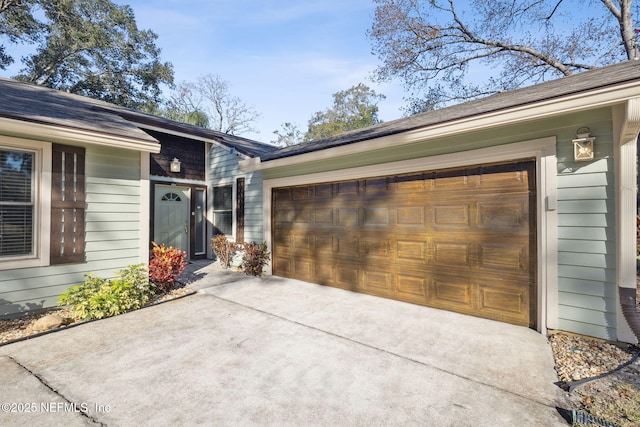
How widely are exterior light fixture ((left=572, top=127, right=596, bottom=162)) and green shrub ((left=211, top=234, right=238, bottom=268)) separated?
6357mm

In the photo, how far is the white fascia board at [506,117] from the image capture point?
2701 millimetres

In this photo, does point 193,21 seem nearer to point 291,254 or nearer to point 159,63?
point 291,254

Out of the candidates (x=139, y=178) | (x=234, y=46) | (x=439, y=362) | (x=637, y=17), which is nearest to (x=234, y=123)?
(x=234, y=46)

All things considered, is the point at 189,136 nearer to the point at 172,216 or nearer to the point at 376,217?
the point at 172,216

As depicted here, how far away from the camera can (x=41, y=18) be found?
14.0m

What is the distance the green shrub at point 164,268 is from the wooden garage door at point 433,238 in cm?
233

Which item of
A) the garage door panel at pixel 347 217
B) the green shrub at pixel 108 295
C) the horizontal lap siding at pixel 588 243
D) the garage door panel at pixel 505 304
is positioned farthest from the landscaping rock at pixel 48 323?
the horizontal lap siding at pixel 588 243

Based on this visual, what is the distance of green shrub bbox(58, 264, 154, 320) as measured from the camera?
3.82m

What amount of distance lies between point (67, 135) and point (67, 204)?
0.98 m

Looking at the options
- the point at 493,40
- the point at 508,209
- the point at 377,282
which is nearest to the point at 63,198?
the point at 377,282

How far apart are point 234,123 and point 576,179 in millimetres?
22192

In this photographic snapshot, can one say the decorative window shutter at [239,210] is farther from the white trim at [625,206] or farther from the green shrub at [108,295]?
the white trim at [625,206]

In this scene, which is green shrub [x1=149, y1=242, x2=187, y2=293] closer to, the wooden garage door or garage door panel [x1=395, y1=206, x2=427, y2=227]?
the wooden garage door

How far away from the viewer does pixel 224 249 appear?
7.04m
